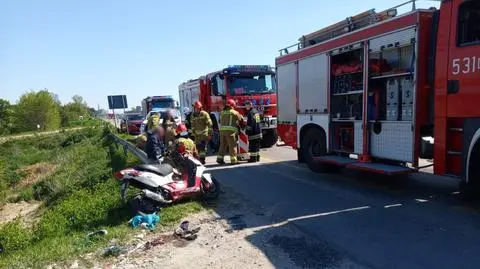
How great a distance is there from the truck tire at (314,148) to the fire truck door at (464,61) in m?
3.50

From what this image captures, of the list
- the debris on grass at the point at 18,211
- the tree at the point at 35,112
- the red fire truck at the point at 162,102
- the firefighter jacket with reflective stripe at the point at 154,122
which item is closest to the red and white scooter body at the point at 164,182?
the firefighter jacket with reflective stripe at the point at 154,122

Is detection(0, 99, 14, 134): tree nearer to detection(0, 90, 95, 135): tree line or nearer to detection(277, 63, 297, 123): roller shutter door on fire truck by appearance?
detection(0, 90, 95, 135): tree line

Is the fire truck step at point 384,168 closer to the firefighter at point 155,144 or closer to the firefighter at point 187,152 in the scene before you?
the firefighter at point 187,152

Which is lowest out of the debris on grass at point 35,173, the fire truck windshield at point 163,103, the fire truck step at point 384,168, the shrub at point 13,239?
the debris on grass at point 35,173

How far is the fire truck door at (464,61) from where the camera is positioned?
539 cm

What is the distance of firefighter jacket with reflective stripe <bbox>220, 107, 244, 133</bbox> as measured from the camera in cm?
1119

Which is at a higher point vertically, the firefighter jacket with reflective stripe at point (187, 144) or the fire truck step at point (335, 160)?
the firefighter jacket with reflective stripe at point (187, 144)

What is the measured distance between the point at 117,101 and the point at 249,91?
42.8 feet

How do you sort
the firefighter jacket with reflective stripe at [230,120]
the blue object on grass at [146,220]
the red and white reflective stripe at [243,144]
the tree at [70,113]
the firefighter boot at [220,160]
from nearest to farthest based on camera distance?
1. the blue object on grass at [146,220]
2. the firefighter jacket with reflective stripe at [230,120]
3. the firefighter boot at [220,160]
4. the red and white reflective stripe at [243,144]
5. the tree at [70,113]

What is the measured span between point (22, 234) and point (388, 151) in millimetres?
6867

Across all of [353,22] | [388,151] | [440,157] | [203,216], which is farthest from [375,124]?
[203,216]

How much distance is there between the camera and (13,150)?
3322 cm

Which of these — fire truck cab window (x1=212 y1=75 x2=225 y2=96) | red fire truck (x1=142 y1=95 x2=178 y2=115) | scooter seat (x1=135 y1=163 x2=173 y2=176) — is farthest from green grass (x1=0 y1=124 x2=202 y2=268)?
red fire truck (x1=142 y1=95 x2=178 y2=115)

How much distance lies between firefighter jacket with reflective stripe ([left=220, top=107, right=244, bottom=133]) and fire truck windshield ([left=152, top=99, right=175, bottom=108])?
58.0 feet
